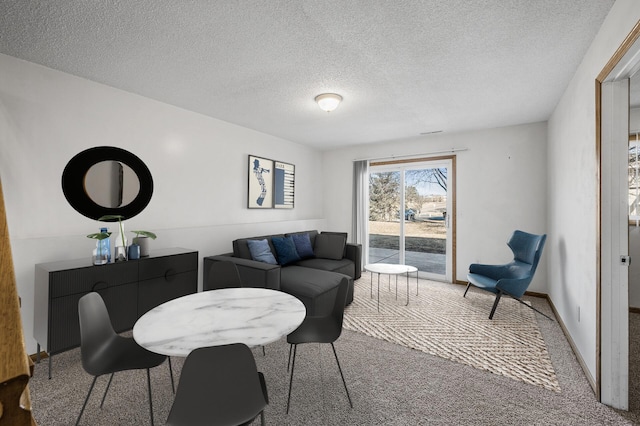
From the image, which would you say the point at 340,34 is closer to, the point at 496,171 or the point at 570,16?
the point at 570,16

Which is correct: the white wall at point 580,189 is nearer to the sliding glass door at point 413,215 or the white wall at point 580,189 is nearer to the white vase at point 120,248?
the sliding glass door at point 413,215

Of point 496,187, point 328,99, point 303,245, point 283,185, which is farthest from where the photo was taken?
point 283,185

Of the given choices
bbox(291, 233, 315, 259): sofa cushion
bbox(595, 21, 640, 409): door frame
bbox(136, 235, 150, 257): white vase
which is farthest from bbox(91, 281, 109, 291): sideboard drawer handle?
bbox(595, 21, 640, 409): door frame

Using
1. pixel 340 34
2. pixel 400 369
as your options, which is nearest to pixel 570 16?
pixel 340 34

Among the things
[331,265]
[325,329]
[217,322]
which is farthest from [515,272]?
[217,322]

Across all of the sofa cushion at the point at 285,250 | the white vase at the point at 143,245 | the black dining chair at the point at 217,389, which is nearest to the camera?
the black dining chair at the point at 217,389

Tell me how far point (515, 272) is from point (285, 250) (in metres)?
3.08

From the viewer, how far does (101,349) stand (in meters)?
1.69

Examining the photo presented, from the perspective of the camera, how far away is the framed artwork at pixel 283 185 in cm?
512

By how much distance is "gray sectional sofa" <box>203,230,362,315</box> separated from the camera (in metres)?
3.09

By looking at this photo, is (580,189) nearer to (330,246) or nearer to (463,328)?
(463,328)

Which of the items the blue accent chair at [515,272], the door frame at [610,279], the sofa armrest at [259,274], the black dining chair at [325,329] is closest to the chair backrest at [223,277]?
the sofa armrest at [259,274]

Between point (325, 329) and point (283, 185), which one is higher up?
point (283, 185)

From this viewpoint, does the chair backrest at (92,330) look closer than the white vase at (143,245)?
Yes
